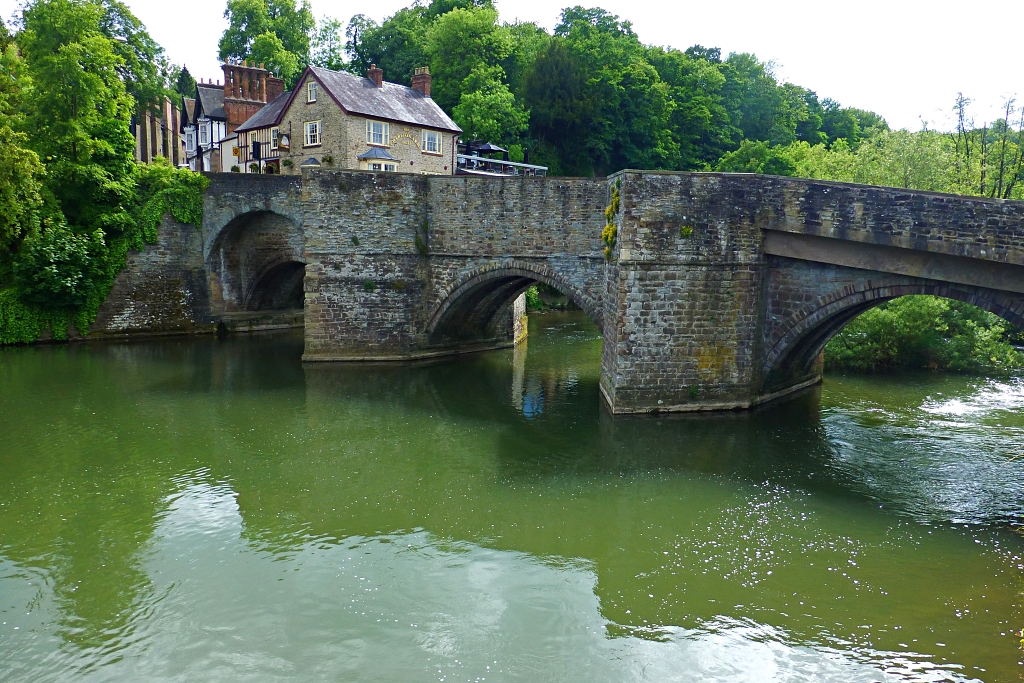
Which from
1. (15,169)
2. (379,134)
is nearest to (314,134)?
(379,134)

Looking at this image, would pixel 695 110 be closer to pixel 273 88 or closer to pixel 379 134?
pixel 379 134

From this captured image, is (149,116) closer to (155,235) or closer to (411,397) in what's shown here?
(155,235)

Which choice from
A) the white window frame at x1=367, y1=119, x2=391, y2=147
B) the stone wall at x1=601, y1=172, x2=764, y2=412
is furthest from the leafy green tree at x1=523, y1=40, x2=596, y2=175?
the stone wall at x1=601, y1=172, x2=764, y2=412

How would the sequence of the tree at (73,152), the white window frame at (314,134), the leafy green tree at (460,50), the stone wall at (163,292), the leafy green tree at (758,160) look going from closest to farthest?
1. the tree at (73,152)
2. the stone wall at (163,292)
3. the white window frame at (314,134)
4. the leafy green tree at (460,50)
5. the leafy green tree at (758,160)

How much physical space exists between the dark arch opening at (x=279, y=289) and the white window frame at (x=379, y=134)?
646cm

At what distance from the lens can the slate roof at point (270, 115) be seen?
33656 millimetres

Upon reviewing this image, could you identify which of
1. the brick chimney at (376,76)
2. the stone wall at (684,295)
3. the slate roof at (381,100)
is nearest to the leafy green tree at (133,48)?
the slate roof at (381,100)

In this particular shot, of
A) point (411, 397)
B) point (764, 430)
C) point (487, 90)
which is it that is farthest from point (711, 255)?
point (487, 90)

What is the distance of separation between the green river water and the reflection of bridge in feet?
4.63

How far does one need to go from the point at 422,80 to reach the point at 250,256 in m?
13.5

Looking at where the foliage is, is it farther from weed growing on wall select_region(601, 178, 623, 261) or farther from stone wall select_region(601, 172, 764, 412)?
weed growing on wall select_region(601, 178, 623, 261)

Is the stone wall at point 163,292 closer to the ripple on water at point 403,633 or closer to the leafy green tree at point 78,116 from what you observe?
the leafy green tree at point 78,116

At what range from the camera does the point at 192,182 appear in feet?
85.0

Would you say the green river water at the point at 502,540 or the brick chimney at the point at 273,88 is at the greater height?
the brick chimney at the point at 273,88
